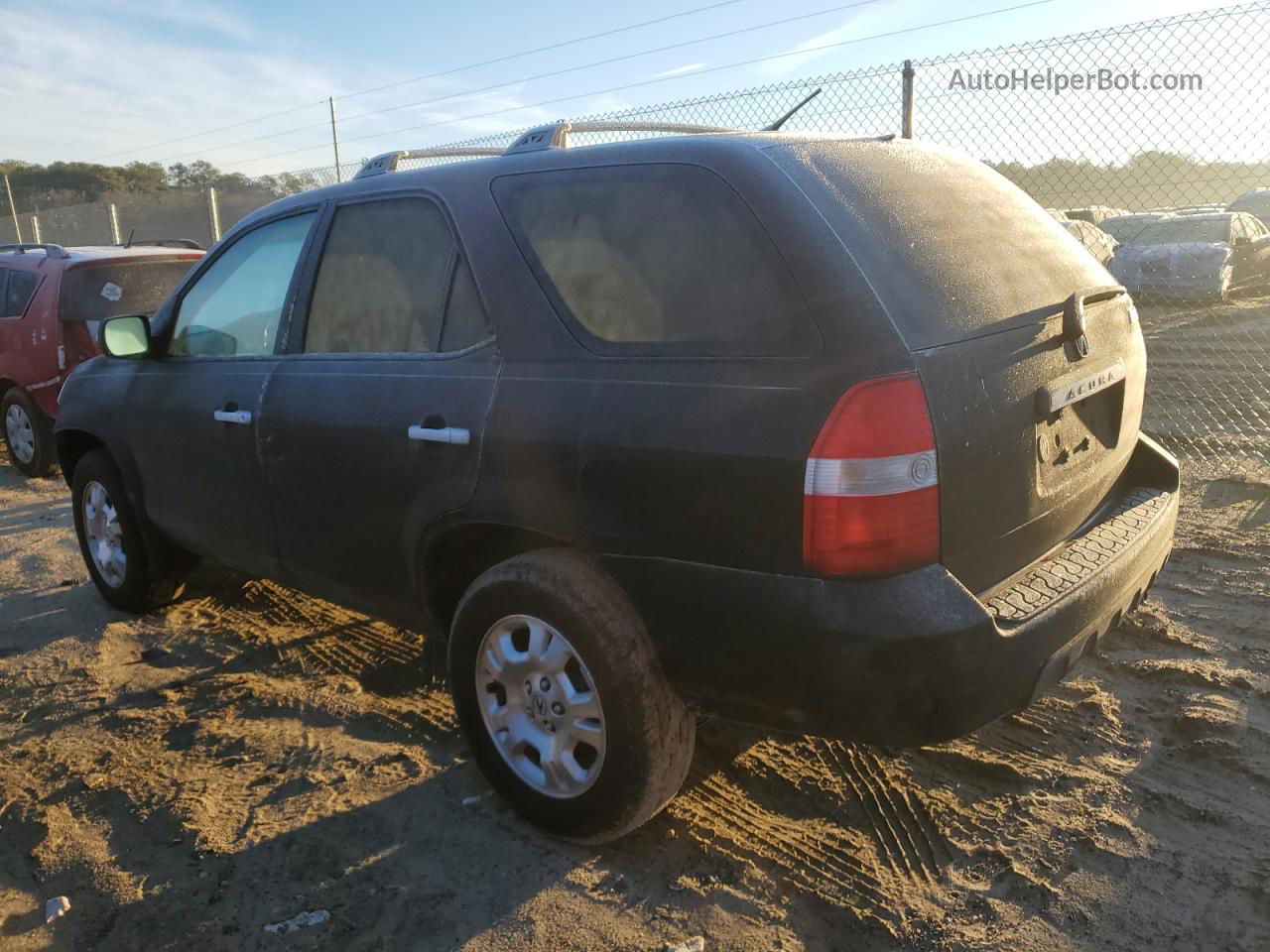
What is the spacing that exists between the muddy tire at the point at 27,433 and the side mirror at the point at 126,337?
13.8ft

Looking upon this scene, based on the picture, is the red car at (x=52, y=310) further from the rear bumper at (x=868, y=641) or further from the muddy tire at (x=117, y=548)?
the rear bumper at (x=868, y=641)

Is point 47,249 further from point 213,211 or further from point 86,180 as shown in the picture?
point 86,180

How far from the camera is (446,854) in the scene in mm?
2621

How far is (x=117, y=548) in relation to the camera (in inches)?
176

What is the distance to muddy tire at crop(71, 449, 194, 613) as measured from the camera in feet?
14.1

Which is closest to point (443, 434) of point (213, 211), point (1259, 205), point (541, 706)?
point (541, 706)

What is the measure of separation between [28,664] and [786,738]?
315 centimetres

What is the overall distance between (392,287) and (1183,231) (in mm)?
14360

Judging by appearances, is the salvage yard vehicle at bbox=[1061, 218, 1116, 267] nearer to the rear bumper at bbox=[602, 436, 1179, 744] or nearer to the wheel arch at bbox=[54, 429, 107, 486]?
the rear bumper at bbox=[602, 436, 1179, 744]

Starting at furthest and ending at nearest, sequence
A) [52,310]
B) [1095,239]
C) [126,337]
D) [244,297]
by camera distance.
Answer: [1095,239]
[52,310]
[126,337]
[244,297]

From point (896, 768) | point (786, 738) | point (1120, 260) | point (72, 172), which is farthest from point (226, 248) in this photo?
point (72, 172)

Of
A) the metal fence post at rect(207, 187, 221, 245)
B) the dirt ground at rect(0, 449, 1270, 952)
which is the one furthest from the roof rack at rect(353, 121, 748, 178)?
the metal fence post at rect(207, 187, 221, 245)

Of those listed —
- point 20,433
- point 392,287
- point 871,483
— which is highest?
point 392,287

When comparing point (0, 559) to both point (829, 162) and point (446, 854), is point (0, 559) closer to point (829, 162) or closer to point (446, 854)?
point (446, 854)
